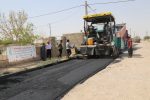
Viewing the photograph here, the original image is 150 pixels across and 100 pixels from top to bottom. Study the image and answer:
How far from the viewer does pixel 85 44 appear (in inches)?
904

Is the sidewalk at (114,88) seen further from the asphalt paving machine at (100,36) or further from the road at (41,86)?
the asphalt paving machine at (100,36)

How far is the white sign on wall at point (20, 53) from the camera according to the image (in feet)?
63.1

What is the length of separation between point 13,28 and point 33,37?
186 inches

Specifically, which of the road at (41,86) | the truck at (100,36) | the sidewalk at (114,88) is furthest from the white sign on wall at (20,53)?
the sidewalk at (114,88)

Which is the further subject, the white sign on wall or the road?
the white sign on wall

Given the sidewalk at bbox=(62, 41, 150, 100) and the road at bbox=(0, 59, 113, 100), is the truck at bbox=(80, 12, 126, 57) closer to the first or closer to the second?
the road at bbox=(0, 59, 113, 100)

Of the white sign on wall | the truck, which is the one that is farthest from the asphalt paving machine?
the white sign on wall

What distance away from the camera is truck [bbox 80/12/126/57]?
2203 centimetres

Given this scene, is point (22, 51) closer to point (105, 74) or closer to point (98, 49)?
point (98, 49)

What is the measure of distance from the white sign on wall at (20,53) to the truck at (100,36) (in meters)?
3.70

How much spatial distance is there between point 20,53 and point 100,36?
6.58m

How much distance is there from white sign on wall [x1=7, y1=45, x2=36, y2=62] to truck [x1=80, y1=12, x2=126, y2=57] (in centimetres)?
370

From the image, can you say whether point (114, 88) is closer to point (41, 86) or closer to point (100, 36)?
point (41, 86)

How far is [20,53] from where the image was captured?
66.7 feet
